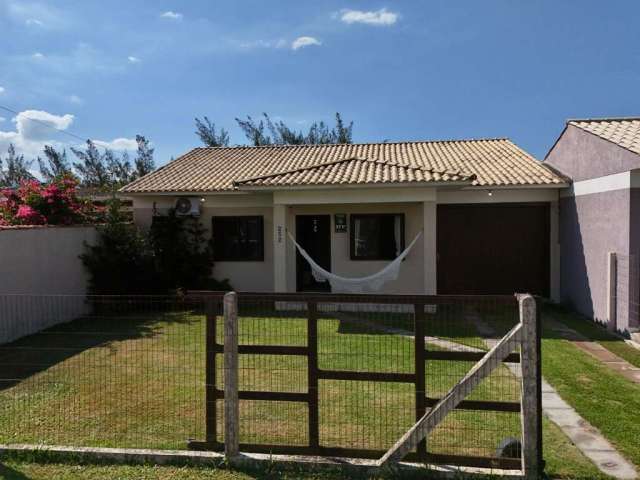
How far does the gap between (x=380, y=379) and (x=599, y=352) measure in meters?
5.70

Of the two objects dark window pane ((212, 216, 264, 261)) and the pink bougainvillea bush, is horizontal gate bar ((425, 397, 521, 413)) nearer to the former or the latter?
dark window pane ((212, 216, 264, 261))

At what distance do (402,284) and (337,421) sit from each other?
727cm

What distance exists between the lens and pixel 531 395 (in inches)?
149

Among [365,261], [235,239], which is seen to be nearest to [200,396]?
[365,261]

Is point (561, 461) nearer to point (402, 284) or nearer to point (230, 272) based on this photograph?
point (402, 284)

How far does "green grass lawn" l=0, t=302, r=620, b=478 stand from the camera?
4.69 m

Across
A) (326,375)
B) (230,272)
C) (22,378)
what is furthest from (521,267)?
(22,378)

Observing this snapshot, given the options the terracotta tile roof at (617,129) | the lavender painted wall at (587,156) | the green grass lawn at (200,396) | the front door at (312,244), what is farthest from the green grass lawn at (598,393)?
the front door at (312,244)

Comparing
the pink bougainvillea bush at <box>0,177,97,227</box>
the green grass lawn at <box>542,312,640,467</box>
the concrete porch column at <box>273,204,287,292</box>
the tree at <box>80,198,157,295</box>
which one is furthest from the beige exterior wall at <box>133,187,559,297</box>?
the green grass lawn at <box>542,312,640,467</box>

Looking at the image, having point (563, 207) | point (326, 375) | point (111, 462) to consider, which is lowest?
point (111, 462)

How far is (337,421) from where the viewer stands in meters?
5.11

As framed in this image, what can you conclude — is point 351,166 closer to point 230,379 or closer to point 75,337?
point 75,337

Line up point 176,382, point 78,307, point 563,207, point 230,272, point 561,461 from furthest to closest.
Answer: point 230,272 → point 563,207 → point 78,307 → point 176,382 → point 561,461

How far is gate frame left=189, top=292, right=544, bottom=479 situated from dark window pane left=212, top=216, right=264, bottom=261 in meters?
9.40
